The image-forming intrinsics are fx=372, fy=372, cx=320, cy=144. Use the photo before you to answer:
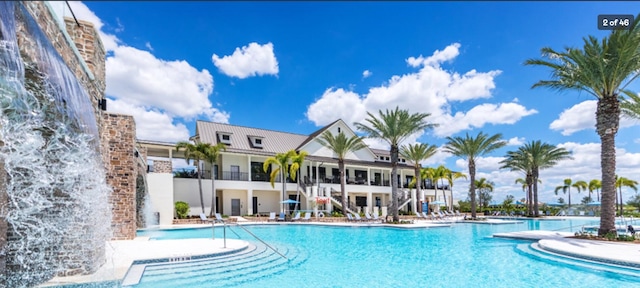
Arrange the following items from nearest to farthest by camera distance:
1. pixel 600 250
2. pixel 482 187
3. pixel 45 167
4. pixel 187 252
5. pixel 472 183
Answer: pixel 45 167 → pixel 187 252 → pixel 600 250 → pixel 472 183 → pixel 482 187

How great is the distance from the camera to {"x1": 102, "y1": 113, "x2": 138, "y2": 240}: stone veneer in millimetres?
13188

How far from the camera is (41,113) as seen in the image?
533 cm

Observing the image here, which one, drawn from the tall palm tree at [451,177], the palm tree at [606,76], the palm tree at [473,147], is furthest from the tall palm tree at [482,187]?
the palm tree at [606,76]

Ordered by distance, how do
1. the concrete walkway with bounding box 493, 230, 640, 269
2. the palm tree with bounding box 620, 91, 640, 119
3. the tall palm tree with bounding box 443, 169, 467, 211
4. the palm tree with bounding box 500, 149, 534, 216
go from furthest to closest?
the tall palm tree with bounding box 443, 169, 467, 211
the palm tree with bounding box 500, 149, 534, 216
the palm tree with bounding box 620, 91, 640, 119
the concrete walkway with bounding box 493, 230, 640, 269

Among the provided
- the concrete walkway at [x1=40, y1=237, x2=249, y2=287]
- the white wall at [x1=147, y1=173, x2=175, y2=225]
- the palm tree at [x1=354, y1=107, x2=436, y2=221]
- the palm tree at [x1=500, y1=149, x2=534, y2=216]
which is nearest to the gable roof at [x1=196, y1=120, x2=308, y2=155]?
the white wall at [x1=147, y1=173, x2=175, y2=225]

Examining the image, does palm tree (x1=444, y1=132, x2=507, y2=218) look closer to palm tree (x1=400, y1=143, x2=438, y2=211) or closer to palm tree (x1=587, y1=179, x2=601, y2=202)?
palm tree (x1=400, y1=143, x2=438, y2=211)

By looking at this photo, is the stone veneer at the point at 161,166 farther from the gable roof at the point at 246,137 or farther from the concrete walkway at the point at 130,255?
the concrete walkway at the point at 130,255

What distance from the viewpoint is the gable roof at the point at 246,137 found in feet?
106

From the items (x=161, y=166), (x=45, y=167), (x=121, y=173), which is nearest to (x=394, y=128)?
(x=161, y=166)

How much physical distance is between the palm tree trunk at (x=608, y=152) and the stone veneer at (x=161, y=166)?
2404 centimetres

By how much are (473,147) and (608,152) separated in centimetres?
1764

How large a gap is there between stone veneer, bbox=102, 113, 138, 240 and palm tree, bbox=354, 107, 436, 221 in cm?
1672

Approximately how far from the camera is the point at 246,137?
34844mm

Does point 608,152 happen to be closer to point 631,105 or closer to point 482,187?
point 631,105
